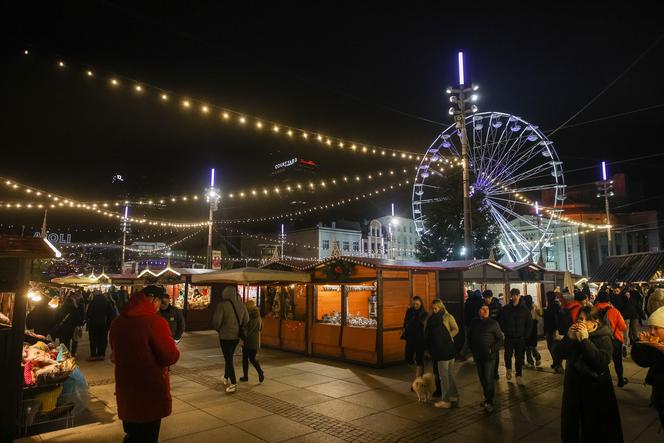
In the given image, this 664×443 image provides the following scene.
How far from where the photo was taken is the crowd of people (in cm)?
421

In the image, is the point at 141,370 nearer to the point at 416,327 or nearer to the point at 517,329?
the point at 416,327

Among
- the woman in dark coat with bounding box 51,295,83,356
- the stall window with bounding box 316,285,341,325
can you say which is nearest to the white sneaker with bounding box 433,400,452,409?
the stall window with bounding box 316,285,341,325

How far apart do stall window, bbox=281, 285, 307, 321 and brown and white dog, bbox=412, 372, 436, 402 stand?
5.94 metres

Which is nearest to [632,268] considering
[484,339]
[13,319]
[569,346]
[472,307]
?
[472,307]

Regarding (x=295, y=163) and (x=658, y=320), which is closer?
(x=658, y=320)

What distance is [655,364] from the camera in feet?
13.7

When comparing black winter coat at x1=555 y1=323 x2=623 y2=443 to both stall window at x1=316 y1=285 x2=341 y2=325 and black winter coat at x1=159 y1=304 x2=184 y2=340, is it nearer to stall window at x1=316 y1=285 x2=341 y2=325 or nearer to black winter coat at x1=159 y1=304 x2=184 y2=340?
black winter coat at x1=159 y1=304 x2=184 y2=340

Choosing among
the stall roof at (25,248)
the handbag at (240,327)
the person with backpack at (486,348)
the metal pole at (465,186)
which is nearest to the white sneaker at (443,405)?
the person with backpack at (486,348)

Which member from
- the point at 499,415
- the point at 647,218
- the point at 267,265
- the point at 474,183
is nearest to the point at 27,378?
the point at 499,415

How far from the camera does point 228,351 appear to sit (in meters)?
8.45

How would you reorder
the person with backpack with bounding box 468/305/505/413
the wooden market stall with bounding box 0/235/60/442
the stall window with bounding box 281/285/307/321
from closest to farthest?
1. the wooden market stall with bounding box 0/235/60/442
2. the person with backpack with bounding box 468/305/505/413
3. the stall window with bounding box 281/285/307/321

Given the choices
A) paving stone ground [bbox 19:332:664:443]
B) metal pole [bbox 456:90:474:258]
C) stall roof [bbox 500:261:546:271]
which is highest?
metal pole [bbox 456:90:474:258]

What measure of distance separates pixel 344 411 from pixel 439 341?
192 cm

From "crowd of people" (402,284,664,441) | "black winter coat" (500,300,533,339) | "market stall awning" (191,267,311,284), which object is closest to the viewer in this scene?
"crowd of people" (402,284,664,441)
